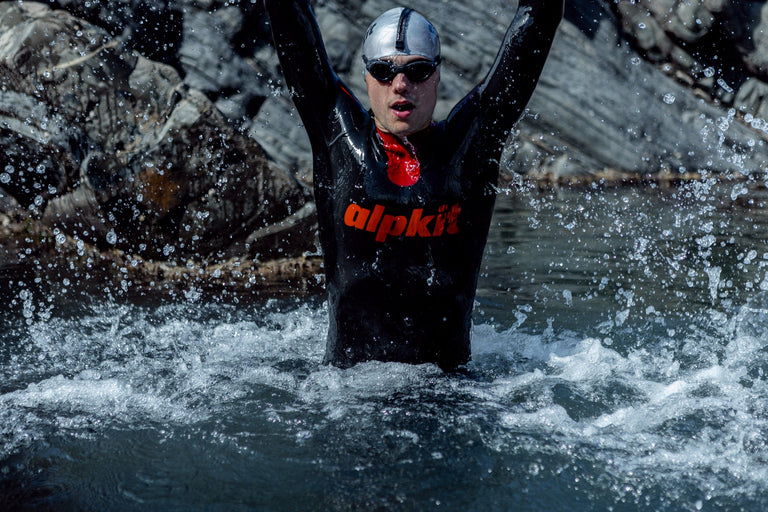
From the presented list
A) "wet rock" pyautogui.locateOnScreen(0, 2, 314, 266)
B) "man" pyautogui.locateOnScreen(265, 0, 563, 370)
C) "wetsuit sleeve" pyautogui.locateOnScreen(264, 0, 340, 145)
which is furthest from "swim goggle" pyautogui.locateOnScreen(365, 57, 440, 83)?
"wet rock" pyautogui.locateOnScreen(0, 2, 314, 266)

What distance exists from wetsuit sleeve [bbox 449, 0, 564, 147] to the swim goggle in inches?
10.4

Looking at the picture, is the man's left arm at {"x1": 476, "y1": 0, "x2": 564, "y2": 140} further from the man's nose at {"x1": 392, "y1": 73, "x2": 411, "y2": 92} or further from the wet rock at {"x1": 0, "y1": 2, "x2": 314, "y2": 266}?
the wet rock at {"x1": 0, "y1": 2, "x2": 314, "y2": 266}

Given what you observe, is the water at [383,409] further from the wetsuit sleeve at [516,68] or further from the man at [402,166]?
the wetsuit sleeve at [516,68]

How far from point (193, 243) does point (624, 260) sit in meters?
3.55

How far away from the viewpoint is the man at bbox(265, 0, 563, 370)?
304cm

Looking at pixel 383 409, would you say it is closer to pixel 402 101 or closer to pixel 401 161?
pixel 401 161

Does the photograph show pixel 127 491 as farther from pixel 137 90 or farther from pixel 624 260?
pixel 137 90

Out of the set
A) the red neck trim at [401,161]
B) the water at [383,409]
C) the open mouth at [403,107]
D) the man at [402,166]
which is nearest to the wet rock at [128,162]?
the water at [383,409]

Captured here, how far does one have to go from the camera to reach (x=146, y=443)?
301cm

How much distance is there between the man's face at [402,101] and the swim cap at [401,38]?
3cm

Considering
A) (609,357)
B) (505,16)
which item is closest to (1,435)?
(609,357)

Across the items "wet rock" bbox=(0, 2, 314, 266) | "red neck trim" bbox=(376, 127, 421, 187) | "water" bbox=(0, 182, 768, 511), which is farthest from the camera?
"wet rock" bbox=(0, 2, 314, 266)

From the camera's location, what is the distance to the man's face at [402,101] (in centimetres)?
302

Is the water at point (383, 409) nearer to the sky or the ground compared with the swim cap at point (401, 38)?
nearer to the ground
